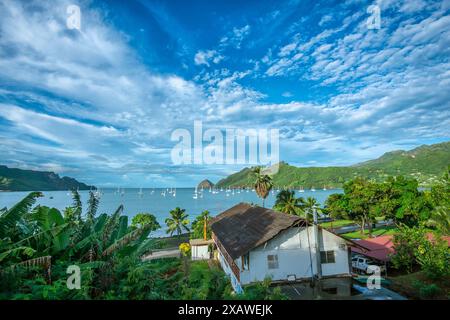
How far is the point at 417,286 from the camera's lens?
16625 mm

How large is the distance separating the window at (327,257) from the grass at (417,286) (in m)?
4.25

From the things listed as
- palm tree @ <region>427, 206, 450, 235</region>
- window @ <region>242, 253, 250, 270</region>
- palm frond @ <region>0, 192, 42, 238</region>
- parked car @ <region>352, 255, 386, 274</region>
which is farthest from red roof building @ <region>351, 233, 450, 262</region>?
palm frond @ <region>0, 192, 42, 238</region>

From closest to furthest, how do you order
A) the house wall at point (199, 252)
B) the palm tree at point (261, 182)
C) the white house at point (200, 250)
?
1. the white house at point (200, 250)
2. the house wall at point (199, 252)
3. the palm tree at point (261, 182)

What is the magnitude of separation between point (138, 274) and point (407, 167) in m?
236

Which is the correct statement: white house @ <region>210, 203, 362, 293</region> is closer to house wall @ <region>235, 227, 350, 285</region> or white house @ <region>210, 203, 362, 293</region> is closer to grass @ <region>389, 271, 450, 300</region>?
house wall @ <region>235, 227, 350, 285</region>

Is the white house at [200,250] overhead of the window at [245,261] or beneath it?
beneath

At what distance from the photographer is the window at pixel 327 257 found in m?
19.3

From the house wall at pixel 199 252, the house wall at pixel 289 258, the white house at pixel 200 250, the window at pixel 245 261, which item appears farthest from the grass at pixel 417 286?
the house wall at pixel 199 252

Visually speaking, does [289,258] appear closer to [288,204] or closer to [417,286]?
[417,286]

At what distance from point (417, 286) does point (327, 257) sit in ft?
18.3

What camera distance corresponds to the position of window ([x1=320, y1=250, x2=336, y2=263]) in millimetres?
19294

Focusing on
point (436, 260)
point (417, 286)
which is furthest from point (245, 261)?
point (436, 260)

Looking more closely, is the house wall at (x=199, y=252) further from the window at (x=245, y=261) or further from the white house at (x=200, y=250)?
the window at (x=245, y=261)
